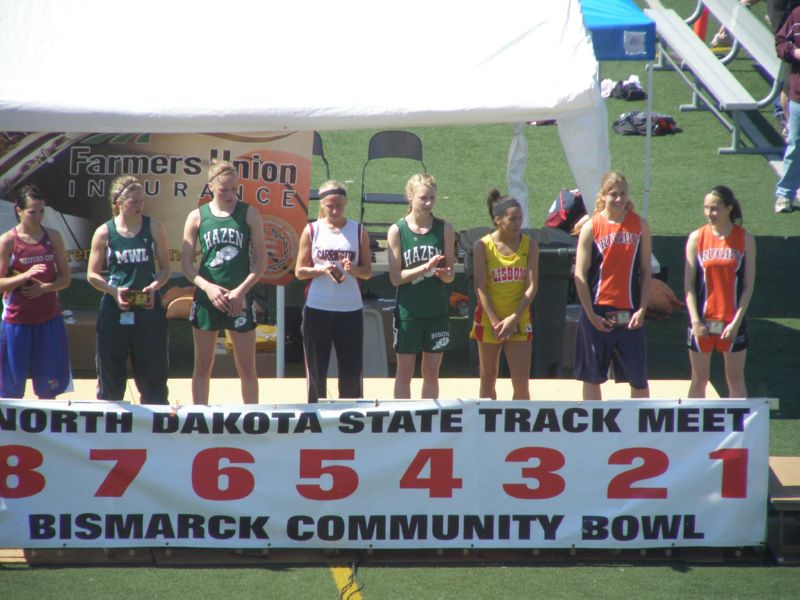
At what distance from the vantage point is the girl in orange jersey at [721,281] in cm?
698

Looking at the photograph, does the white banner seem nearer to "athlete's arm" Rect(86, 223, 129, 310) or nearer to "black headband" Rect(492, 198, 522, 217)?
"athlete's arm" Rect(86, 223, 129, 310)

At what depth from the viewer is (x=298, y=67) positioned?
7.84m

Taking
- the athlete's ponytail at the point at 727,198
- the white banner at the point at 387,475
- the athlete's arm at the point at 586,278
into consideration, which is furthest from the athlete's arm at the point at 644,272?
the white banner at the point at 387,475

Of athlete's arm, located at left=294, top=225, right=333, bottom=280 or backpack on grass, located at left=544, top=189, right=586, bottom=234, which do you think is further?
backpack on grass, located at left=544, top=189, right=586, bottom=234

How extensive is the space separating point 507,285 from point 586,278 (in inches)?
18.9

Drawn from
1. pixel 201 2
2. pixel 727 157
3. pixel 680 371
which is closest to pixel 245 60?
pixel 201 2

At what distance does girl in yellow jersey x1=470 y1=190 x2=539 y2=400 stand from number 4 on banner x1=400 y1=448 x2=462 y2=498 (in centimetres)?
109

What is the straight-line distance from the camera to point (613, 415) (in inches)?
→ 240

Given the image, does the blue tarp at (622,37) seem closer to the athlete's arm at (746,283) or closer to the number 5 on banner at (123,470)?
the athlete's arm at (746,283)

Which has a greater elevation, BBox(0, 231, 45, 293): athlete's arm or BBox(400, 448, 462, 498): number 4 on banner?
BBox(0, 231, 45, 293): athlete's arm

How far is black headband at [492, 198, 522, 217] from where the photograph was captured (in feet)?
22.8

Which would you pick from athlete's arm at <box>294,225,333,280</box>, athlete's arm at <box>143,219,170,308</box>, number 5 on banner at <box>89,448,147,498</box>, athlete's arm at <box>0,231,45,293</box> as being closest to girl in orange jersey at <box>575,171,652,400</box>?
athlete's arm at <box>294,225,333,280</box>

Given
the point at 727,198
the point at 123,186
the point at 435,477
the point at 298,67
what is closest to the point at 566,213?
the point at 298,67

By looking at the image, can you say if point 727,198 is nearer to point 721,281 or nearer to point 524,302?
point 721,281
